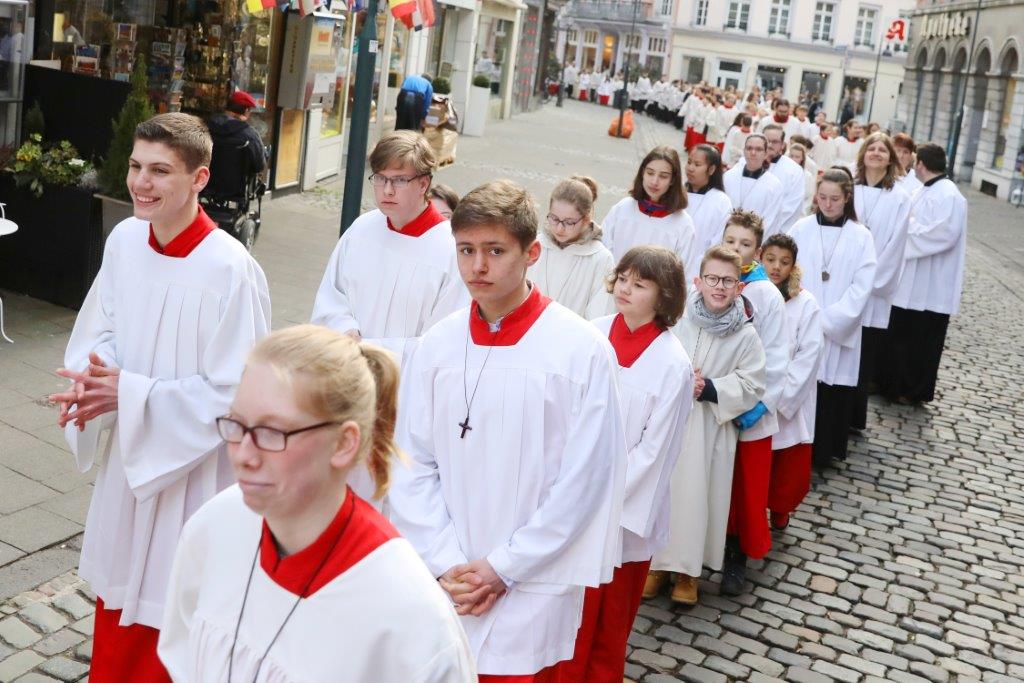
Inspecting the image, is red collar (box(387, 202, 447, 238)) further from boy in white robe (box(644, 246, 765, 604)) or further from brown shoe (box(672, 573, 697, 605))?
brown shoe (box(672, 573, 697, 605))

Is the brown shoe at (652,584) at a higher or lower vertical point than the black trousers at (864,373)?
lower

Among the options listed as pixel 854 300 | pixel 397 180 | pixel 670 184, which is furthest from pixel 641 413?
pixel 854 300

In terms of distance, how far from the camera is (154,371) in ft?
14.4

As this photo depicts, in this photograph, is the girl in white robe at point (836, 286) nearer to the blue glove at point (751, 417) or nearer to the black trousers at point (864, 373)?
the black trousers at point (864, 373)

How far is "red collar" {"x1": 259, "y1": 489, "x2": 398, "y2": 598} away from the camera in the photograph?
248cm

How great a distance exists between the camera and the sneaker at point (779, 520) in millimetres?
7852

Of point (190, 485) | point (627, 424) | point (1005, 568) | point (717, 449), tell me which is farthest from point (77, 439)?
point (1005, 568)

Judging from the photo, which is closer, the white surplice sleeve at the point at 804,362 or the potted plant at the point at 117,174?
the white surplice sleeve at the point at 804,362

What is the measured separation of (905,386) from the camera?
38.0 feet

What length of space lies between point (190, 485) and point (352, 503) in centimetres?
206

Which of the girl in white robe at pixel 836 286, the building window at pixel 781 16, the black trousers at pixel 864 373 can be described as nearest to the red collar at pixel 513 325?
the girl in white robe at pixel 836 286

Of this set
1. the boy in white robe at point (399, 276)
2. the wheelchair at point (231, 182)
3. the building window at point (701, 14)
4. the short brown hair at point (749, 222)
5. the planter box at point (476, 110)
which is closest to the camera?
the boy in white robe at point (399, 276)

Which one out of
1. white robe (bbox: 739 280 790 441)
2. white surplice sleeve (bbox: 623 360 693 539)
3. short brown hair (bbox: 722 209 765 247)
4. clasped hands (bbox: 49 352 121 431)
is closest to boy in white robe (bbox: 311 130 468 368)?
white surplice sleeve (bbox: 623 360 693 539)

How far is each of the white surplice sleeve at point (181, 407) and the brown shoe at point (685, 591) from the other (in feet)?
10.0
